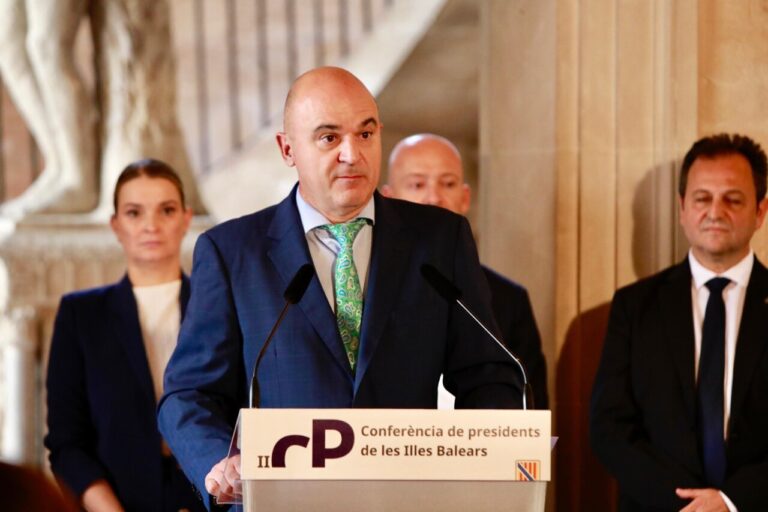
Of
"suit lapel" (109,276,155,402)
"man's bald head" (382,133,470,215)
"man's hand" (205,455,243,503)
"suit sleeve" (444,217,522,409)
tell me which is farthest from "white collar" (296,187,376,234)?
"man's bald head" (382,133,470,215)

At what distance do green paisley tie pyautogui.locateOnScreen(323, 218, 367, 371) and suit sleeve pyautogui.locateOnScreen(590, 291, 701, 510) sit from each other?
42.3 inches

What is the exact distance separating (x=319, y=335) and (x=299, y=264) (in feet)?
0.48

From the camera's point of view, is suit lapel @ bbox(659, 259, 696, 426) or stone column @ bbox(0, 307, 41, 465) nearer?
suit lapel @ bbox(659, 259, 696, 426)

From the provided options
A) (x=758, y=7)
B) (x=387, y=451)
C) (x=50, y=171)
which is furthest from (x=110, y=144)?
(x=387, y=451)

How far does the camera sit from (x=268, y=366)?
243 cm

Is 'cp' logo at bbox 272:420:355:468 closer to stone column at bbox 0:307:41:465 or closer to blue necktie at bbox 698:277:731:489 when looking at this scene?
blue necktie at bbox 698:277:731:489

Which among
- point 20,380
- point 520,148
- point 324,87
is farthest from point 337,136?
point 20,380

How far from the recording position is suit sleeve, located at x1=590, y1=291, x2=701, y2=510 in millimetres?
3166

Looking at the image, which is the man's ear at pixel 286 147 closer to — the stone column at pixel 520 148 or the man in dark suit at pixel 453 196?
the man in dark suit at pixel 453 196

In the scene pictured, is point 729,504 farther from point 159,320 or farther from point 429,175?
point 159,320

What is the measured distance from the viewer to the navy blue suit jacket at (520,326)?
361cm

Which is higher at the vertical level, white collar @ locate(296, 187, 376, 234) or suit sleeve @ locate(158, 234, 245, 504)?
white collar @ locate(296, 187, 376, 234)

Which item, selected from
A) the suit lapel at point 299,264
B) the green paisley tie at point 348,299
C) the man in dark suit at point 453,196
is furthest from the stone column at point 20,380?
the green paisley tie at point 348,299

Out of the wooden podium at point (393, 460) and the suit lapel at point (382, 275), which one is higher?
the suit lapel at point (382, 275)
